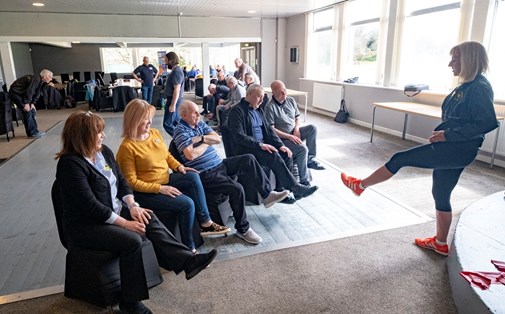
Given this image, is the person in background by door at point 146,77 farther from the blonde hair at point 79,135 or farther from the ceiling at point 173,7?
the blonde hair at point 79,135

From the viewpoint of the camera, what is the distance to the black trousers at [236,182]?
264 centimetres

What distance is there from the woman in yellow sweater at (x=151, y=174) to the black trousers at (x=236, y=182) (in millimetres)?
201

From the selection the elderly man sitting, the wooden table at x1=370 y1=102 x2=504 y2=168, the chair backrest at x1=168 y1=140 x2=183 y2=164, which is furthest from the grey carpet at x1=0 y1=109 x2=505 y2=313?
the wooden table at x1=370 y1=102 x2=504 y2=168

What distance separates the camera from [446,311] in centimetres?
195

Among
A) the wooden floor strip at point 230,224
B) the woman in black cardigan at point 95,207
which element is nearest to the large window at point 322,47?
the wooden floor strip at point 230,224

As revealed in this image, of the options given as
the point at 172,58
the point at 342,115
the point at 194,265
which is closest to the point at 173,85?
the point at 172,58

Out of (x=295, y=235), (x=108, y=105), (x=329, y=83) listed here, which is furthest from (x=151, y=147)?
(x=108, y=105)

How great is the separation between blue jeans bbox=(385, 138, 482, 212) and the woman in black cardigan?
1.66 meters

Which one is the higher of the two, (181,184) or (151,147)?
(151,147)

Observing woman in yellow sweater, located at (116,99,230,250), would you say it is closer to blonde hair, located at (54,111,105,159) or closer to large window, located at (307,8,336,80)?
blonde hair, located at (54,111,105,159)

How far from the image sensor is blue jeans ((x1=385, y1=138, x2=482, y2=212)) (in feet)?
7.32

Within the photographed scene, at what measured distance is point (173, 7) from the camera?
27.8 feet

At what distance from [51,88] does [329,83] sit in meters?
7.77

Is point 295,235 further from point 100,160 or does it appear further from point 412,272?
point 100,160
